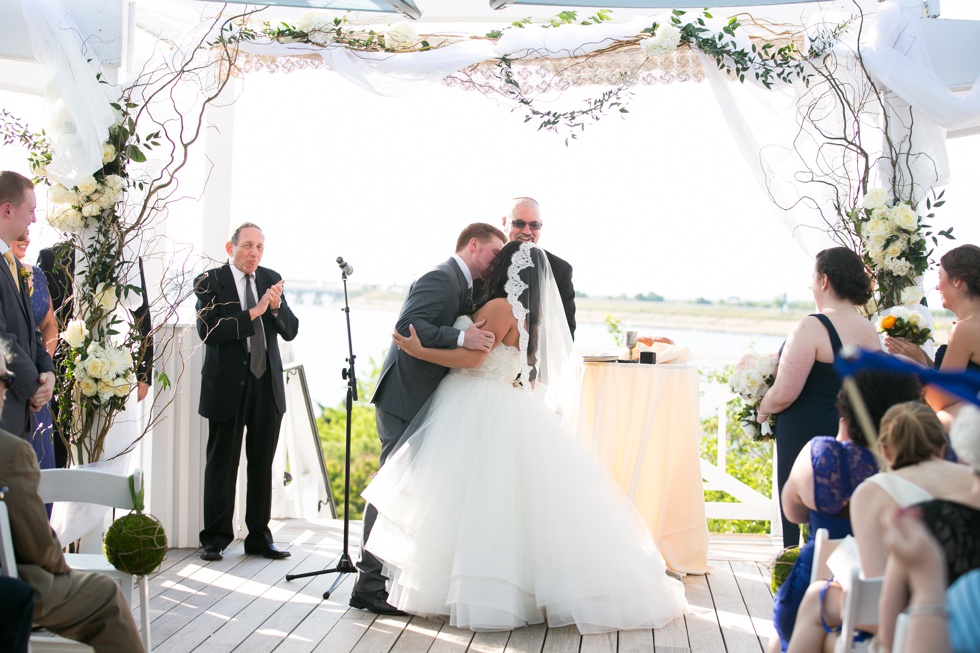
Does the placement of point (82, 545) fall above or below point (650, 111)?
below

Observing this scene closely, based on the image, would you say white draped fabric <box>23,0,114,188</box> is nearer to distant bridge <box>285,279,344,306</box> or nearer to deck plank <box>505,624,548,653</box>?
deck plank <box>505,624,548,653</box>

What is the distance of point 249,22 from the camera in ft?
16.2

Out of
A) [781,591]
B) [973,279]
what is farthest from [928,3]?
[781,591]

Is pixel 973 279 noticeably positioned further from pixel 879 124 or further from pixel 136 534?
pixel 136 534

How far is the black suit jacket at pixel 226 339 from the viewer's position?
4.91m

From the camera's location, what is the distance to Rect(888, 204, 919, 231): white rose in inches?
169

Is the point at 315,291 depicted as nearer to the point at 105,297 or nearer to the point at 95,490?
the point at 105,297

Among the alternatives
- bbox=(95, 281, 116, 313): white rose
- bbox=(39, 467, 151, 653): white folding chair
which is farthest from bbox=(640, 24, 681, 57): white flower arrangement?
bbox=(39, 467, 151, 653): white folding chair

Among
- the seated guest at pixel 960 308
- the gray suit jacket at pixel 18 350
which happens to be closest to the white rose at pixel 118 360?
the gray suit jacket at pixel 18 350

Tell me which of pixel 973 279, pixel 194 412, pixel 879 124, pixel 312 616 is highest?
pixel 879 124

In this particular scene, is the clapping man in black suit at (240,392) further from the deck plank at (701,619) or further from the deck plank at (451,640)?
the deck plank at (701,619)

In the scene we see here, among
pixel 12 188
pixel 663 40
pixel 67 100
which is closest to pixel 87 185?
pixel 67 100

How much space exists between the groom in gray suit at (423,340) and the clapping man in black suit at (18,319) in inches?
54.2

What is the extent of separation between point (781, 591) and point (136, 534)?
1954 mm
